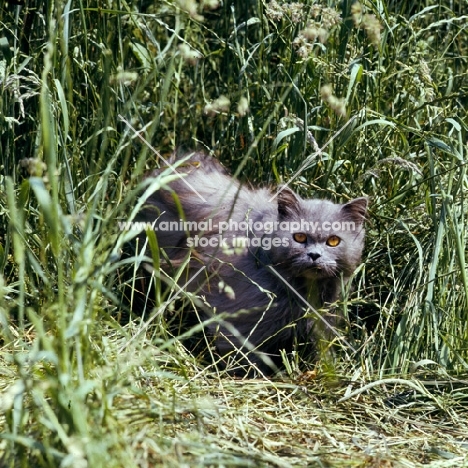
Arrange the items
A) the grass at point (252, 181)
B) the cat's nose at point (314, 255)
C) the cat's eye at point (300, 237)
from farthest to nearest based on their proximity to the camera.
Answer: the cat's eye at point (300, 237), the cat's nose at point (314, 255), the grass at point (252, 181)

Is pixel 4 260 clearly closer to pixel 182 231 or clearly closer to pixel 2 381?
pixel 2 381

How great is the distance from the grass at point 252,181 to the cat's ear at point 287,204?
235 mm

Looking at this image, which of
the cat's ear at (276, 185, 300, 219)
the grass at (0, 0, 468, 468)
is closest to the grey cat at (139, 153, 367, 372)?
the cat's ear at (276, 185, 300, 219)

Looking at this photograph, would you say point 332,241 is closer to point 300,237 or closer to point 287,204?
point 300,237

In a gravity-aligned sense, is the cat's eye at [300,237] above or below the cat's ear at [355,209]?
below

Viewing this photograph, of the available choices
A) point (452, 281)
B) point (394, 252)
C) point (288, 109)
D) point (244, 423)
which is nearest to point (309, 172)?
point (288, 109)

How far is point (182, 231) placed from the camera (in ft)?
14.4

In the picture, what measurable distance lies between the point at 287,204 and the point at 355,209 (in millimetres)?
333

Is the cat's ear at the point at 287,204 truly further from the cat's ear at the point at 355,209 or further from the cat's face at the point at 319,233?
the cat's ear at the point at 355,209

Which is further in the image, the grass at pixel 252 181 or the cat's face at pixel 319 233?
the cat's face at pixel 319 233

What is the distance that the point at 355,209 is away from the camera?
152 inches

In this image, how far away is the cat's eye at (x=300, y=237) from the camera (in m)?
3.85

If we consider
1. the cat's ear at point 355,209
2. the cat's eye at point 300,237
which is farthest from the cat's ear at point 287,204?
the cat's ear at point 355,209

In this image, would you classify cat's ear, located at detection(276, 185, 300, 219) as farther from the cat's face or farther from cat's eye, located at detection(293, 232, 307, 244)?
cat's eye, located at detection(293, 232, 307, 244)
